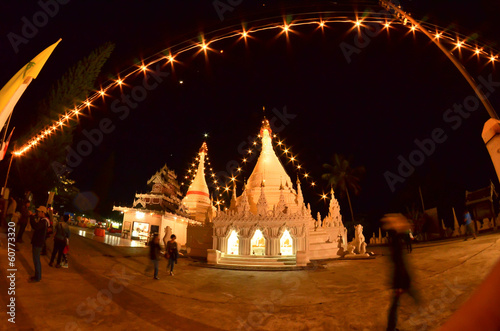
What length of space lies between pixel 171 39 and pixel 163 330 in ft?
24.6

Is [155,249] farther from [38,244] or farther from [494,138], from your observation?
[494,138]

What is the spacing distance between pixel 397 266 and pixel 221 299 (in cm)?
504

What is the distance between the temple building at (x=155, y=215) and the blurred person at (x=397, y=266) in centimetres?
2344

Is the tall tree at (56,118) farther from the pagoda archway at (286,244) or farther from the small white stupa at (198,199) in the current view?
the small white stupa at (198,199)

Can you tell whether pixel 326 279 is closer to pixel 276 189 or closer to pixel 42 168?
pixel 276 189

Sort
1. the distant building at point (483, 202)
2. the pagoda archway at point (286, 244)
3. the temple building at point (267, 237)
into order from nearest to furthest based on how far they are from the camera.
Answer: the temple building at point (267, 237) < the pagoda archway at point (286, 244) < the distant building at point (483, 202)

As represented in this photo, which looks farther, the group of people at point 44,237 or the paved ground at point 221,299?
the group of people at point 44,237

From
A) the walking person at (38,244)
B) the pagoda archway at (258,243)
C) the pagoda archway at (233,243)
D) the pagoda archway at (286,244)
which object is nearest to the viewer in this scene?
the walking person at (38,244)

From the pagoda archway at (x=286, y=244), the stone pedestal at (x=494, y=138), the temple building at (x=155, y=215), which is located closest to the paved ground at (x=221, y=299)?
the stone pedestal at (x=494, y=138)

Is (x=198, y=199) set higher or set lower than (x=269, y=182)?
higher

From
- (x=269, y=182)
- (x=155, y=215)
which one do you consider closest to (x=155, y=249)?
(x=269, y=182)

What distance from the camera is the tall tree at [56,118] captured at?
1050cm

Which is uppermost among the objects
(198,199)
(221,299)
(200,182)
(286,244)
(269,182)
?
(200,182)

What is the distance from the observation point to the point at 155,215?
29.2 meters
